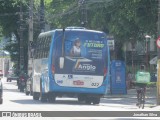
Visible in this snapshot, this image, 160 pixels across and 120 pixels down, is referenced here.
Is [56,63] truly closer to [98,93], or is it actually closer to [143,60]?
[98,93]

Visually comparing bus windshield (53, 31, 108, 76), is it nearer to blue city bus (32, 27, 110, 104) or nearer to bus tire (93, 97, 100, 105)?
blue city bus (32, 27, 110, 104)

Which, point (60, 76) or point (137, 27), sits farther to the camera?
point (137, 27)

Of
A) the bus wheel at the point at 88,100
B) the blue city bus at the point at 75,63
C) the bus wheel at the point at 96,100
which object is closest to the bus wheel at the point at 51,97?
the blue city bus at the point at 75,63

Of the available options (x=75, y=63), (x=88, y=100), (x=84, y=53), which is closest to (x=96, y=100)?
(x=88, y=100)

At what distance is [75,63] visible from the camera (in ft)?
105

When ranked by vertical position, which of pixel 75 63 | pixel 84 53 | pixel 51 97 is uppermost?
pixel 84 53

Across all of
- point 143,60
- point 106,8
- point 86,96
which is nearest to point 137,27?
point 106,8

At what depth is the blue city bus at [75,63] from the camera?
31.9 metres

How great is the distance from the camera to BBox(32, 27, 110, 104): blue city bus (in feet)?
105

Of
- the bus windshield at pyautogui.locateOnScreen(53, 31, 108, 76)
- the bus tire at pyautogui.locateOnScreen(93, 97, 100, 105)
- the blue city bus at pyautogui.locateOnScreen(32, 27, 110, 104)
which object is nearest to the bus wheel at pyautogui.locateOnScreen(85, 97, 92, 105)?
the bus tire at pyautogui.locateOnScreen(93, 97, 100, 105)

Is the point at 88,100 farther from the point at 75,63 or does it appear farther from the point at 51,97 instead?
the point at 75,63

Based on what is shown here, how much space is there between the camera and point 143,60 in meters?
76.2

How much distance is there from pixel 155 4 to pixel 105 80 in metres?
12.6

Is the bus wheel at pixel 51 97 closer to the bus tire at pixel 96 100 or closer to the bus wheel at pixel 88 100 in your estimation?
the bus wheel at pixel 88 100
